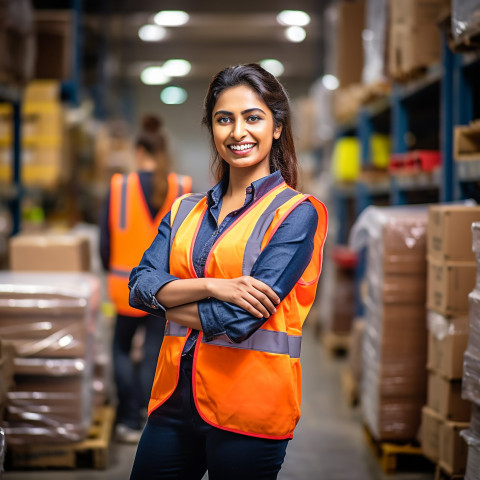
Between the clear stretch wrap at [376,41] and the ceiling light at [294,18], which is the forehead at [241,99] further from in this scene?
the ceiling light at [294,18]

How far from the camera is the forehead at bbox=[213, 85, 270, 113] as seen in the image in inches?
80.7

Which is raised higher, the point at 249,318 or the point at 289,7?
the point at 289,7

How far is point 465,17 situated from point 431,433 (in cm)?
210

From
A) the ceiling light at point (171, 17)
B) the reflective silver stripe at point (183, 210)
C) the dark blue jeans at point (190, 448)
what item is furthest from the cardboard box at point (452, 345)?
the ceiling light at point (171, 17)

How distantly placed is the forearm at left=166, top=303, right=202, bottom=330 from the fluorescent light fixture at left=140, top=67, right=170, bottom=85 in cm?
1722

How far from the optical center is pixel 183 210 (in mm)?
2174

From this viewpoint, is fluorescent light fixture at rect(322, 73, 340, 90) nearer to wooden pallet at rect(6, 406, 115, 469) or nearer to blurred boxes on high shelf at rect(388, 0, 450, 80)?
blurred boxes on high shelf at rect(388, 0, 450, 80)

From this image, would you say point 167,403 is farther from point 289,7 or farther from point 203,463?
point 289,7

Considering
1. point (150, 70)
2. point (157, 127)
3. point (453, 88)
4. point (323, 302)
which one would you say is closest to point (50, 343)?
point (157, 127)

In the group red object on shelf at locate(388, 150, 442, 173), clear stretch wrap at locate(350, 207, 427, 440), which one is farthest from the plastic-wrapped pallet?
red object on shelf at locate(388, 150, 442, 173)

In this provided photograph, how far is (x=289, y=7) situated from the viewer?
1225cm

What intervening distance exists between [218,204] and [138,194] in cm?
241

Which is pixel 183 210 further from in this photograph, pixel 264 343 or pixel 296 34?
pixel 296 34

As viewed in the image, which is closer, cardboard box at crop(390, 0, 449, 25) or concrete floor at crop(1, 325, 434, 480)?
concrete floor at crop(1, 325, 434, 480)
